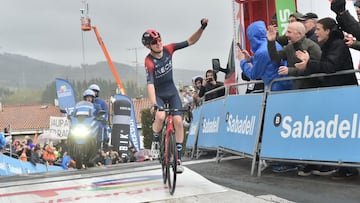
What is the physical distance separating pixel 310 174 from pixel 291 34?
2.04m

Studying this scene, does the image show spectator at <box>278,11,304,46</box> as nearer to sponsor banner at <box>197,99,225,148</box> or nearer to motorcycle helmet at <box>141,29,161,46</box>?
sponsor banner at <box>197,99,225,148</box>

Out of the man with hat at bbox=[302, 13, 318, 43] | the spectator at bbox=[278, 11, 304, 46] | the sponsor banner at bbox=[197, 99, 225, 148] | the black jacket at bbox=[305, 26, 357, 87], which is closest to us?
the black jacket at bbox=[305, 26, 357, 87]

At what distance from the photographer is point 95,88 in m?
12.1

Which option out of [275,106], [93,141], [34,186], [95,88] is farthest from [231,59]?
[34,186]

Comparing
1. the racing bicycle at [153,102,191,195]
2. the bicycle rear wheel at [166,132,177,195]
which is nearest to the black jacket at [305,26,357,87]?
the racing bicycle at [153,102,191,195]

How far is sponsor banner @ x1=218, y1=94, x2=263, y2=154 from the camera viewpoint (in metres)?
7.29

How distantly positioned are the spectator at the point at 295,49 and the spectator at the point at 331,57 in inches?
7.4

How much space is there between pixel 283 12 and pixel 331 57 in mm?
4638

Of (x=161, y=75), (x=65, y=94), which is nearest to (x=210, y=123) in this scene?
(x=161, y=75)

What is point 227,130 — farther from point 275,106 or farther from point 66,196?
point 66,196

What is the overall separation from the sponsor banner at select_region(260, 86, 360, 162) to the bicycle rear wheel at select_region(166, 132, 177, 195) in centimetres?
161

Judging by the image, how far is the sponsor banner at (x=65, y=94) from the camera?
1047 inches

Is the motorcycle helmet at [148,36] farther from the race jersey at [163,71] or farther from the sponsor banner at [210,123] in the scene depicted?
the sponsor banner at [210,123]

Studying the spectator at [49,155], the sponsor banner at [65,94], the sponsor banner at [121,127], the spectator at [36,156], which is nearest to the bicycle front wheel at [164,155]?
the spectator at [36,156]
